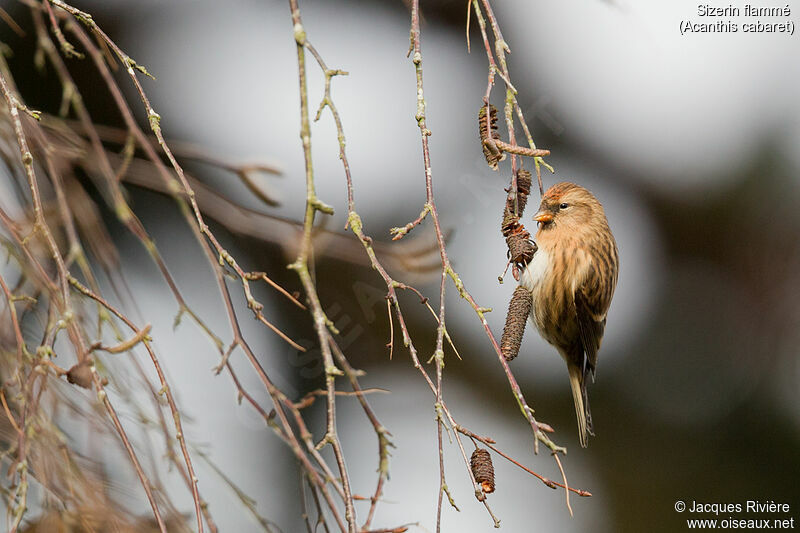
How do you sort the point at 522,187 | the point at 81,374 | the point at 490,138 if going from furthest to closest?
the point at 522,187, the point at 490,138, the point at 81,374

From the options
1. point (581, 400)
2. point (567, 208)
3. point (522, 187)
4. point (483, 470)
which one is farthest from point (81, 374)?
point (581, 400)

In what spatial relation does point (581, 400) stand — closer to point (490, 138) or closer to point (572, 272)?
point (572, 272)

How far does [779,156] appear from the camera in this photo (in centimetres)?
258

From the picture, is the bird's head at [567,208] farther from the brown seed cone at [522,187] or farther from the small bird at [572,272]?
the brown seed cone at [522,187]

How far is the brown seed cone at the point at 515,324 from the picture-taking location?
0.98m

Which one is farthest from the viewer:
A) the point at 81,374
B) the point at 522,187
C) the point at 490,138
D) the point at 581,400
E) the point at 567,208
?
the point at 581,400

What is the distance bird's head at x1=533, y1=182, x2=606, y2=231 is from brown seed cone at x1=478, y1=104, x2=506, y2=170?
0.47 m

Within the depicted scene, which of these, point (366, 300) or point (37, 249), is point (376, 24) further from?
point (37, 249)

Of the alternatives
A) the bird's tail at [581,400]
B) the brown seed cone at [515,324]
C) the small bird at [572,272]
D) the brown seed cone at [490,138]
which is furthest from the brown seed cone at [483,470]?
the bird's tail at [581,400]

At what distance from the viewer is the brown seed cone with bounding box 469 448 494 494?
89 cm

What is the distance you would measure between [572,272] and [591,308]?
8cm

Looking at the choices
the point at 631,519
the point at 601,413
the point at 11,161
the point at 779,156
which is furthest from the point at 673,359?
the point at 11,161

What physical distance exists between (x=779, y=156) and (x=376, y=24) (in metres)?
1.35

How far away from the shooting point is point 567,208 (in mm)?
1552
